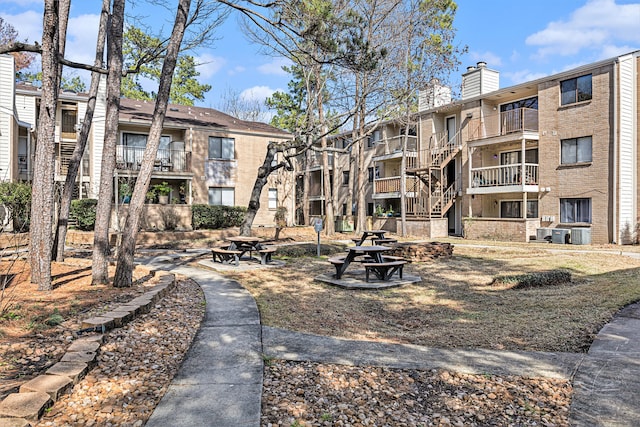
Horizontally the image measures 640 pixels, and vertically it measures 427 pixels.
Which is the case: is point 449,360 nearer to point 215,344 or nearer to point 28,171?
point 215,344

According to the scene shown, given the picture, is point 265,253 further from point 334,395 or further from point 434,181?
point 434,181

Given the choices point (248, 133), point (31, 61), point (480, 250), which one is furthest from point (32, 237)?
point (31, 61)

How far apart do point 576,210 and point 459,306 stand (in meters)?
16.4

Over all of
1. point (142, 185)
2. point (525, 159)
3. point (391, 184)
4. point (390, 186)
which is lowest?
point (142, 185)

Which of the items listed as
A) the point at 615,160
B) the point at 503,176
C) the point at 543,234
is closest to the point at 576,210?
the point at 543,234

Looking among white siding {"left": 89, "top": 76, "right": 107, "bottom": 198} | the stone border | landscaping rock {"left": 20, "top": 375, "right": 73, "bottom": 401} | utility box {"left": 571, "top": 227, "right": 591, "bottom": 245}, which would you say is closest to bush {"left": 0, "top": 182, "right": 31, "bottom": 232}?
white siding {"left": 89, "top": 76, "right": 107, "bottom": 198}

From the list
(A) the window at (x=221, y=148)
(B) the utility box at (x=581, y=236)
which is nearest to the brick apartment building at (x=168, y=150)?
(A) the window at (x=221, y=148)

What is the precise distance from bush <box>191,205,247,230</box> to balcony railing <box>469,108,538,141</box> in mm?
14478

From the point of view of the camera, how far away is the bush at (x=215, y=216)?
2303 cm

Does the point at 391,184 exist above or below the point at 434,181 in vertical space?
below

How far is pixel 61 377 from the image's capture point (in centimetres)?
352

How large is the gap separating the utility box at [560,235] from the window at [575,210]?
0.83 m

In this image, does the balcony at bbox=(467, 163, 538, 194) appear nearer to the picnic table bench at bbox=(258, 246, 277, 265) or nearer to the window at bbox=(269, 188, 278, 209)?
the window at bbox=(269, 188, 278, 209)

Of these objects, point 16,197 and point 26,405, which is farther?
point 16,197
